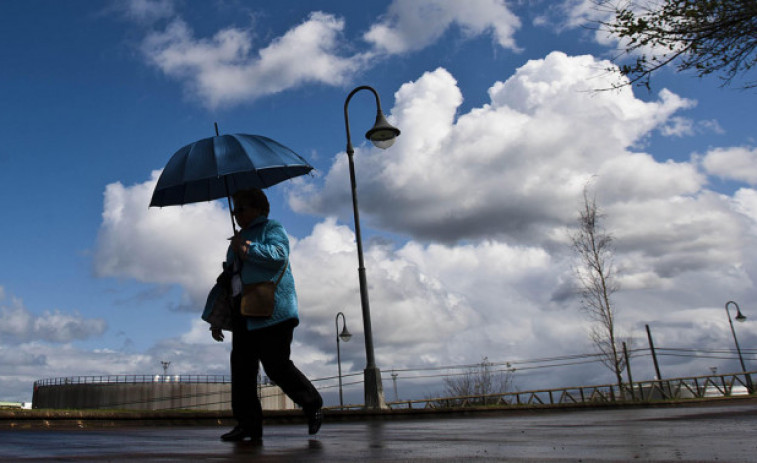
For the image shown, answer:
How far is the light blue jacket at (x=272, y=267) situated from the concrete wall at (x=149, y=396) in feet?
142

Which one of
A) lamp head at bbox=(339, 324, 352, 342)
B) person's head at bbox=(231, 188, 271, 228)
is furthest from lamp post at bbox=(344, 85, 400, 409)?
lamp head at bbox=(339, 324, 352, 342)

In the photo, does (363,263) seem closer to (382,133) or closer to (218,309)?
(382,133)

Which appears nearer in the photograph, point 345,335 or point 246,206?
point 246,206

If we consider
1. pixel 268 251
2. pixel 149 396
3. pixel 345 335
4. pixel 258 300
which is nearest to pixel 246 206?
pixel 268 251

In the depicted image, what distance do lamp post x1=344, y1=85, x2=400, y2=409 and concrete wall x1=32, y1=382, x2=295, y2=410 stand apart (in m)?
36.0

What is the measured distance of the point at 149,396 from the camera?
46.9 metres

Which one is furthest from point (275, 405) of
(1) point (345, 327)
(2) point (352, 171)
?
(2) point (352, 171)

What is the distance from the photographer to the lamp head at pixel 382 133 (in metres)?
12.9

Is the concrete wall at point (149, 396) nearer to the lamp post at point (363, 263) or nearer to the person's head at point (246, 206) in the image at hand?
the lamp post at point (363, 263)

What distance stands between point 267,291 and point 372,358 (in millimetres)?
7434

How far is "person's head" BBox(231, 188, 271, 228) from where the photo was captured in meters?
4.96

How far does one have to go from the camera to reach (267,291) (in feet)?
15.0

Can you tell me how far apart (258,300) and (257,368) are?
2.17 feet

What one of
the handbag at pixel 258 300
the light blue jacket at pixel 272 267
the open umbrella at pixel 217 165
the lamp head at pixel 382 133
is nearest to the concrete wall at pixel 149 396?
the lamp head at pixel 382 133
